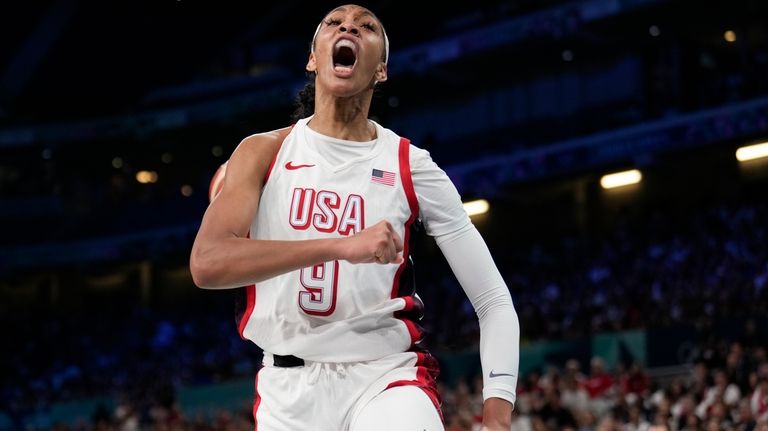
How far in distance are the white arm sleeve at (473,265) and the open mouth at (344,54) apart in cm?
43

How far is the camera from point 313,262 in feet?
11.6

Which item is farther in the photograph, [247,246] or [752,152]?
[752,152]

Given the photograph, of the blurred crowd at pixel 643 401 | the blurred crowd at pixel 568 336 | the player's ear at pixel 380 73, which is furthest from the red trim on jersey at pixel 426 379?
the blurred crowd at pixel 568 336

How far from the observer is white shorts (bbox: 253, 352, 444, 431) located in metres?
3.95

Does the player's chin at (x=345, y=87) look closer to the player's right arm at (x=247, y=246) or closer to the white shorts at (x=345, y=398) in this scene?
the player's right arm at (x=247, y=246)

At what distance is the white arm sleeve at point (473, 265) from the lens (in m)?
4.16

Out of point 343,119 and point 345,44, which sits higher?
point 345,44

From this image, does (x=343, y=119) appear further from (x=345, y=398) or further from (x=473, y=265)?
(x=345, y=398)

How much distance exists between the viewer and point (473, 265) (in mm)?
4234

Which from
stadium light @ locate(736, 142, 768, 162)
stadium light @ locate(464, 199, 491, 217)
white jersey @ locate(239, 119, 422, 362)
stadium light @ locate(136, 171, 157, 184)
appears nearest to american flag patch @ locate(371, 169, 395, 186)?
white jersey @ locate(239, 119, 422, 362)

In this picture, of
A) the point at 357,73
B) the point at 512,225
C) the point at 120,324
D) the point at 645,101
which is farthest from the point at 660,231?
the point at 357,73

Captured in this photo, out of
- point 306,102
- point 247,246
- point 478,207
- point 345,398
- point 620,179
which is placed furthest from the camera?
point 478,207

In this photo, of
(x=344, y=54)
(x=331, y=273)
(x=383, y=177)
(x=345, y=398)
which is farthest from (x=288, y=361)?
(x=344, y=54)

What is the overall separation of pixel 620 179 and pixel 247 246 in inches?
1203
